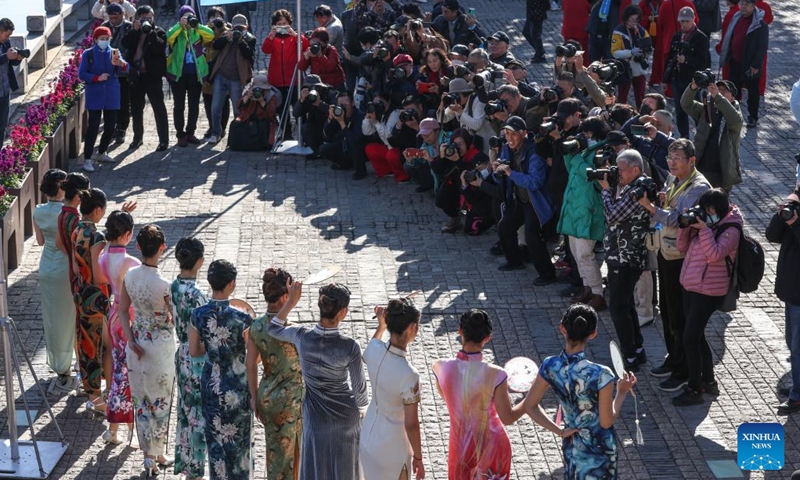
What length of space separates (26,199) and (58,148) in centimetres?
192

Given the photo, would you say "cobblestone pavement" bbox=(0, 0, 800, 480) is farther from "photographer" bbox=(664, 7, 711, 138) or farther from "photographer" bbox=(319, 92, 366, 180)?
"photographer" bbox=(664, 7, 711, 138)

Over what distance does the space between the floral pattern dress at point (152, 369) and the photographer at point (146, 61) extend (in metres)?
8.00

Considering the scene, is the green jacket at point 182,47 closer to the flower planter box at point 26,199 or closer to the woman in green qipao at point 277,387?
the flower planter box at point 26,199

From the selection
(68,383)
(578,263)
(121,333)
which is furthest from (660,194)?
(68,383)

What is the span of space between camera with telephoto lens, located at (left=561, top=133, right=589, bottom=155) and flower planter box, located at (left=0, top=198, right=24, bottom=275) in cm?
504

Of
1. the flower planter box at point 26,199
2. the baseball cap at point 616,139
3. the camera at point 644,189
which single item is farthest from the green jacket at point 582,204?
the flower planter box at point 26,199

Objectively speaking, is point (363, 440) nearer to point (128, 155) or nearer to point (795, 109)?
point (795, 109)

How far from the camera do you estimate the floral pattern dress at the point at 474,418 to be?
7.05 m

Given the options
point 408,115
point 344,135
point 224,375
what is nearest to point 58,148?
point 344,135

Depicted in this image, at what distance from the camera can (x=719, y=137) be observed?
39.0ft

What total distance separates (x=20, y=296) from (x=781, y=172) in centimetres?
863

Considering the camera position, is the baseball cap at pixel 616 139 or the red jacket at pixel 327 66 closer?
the baseball cap at pixel 616 139


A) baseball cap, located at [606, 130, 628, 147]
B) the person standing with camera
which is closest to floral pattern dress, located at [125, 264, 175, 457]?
baseball cap, located at [606, 130, 628, 147]

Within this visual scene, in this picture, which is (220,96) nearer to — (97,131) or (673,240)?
(97,131)
